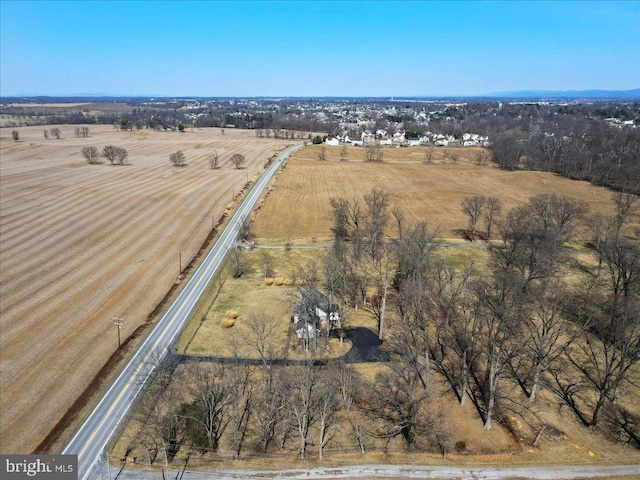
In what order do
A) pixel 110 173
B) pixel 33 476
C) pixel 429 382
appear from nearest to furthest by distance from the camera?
pixel 33 476, pixel 429 382, pixel 110 173

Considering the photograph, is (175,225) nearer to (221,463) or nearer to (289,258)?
Answer: (289,258)

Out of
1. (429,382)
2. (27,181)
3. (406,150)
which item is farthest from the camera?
(406,150)

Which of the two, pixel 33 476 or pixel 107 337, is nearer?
pixel 33 476

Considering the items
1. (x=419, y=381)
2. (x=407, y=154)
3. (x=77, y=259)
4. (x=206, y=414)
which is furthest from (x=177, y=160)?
(x=419, y=381)

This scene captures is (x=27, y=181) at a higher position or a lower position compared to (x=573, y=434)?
higher

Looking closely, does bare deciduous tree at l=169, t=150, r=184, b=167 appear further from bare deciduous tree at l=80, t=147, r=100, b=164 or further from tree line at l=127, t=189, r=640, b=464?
tree line at l=127, t=189, r=640, b=464

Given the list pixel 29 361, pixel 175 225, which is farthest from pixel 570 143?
pixel 29 361
